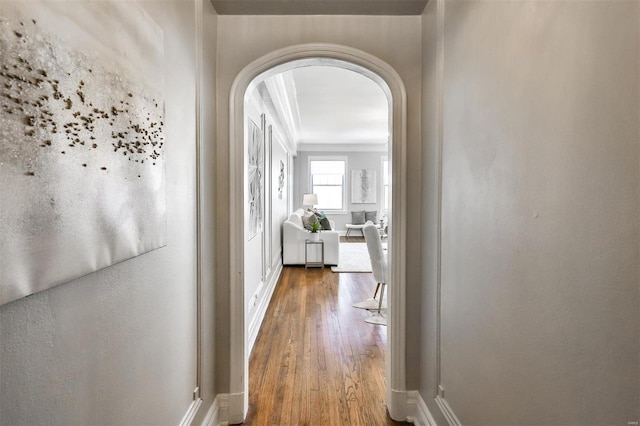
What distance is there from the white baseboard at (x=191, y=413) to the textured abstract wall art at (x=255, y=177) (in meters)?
1.74

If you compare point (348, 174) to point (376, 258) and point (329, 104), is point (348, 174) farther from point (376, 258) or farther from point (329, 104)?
point (376, 258)

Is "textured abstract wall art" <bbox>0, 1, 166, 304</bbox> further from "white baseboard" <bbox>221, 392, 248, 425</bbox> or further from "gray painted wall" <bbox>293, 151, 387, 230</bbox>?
"gray painted wall" <bbox>293, 151, 387, 230</bbox>

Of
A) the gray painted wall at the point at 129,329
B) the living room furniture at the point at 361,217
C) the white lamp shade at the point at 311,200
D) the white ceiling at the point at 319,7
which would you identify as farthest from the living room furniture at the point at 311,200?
the gray painted wall at the point at 129,329

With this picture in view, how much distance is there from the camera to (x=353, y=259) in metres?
7.44

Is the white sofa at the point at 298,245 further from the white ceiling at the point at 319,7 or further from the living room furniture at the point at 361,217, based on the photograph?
the white ceiling at the point at 319,7

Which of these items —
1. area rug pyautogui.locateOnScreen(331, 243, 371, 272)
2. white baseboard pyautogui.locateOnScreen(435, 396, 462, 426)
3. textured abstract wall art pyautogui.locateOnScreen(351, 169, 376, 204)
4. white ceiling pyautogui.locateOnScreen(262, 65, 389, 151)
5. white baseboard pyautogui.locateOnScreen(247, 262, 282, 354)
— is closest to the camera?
white baseboard pyautogui.locateOnScreen(435, 396, 462, 426)

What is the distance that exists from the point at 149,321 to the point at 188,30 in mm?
1264

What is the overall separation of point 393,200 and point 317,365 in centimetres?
149

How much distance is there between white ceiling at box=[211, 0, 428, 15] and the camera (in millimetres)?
2061

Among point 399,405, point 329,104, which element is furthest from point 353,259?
point 399,405

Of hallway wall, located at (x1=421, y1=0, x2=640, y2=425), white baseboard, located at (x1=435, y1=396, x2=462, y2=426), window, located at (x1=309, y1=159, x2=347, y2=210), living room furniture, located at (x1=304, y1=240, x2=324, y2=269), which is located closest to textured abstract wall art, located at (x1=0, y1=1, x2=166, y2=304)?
hallway wall, located at (x1=421, y1=0, x2=640, y2=425)

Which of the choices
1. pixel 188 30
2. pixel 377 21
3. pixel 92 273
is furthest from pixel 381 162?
pixel 92 273

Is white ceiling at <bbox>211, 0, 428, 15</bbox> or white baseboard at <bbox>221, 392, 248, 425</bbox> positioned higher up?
white ceiling at <bbox>211, 0, 428, 15</bbox>

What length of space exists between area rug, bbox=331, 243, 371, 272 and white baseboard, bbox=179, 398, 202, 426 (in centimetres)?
463
